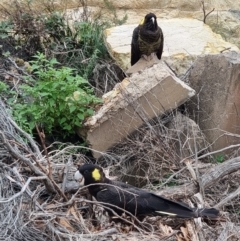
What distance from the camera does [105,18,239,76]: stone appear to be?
7.53m

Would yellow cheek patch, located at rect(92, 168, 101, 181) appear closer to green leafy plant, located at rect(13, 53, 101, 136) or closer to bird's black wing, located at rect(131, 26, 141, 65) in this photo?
green leafy plant, located at rect(13, 53, 101, 136)

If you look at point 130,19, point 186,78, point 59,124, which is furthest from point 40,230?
point 130,19

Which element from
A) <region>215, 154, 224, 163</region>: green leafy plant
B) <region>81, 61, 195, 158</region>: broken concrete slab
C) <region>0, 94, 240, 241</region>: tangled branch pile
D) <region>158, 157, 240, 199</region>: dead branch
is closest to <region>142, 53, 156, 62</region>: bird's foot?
<region>81, 61, 195, 158</region>: broken concrete slab

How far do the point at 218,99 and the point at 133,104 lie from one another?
0.81 meters

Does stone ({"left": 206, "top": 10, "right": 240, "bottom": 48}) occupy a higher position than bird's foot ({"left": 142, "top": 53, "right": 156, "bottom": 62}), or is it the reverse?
bird's foot ({"left": 142, "top": 53, "right": 156, "bottom": 62})

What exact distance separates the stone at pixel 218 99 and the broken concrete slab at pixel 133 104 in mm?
268

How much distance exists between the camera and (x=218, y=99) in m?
6.52

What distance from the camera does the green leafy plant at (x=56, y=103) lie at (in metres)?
6.19

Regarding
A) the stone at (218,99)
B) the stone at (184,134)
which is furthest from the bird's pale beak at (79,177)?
the stone at (218,99)

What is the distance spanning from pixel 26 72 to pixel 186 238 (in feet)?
10.5

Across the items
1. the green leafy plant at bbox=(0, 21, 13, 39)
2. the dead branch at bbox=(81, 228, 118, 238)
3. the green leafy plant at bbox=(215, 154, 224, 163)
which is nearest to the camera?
the dead branch at bbox=(81, 228, 118, 238)

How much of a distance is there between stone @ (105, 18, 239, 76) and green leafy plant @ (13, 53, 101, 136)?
136 centimetres

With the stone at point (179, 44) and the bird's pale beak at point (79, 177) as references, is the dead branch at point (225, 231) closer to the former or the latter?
the bird's pale beak at point (79, 177)

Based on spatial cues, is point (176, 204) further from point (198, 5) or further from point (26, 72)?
point (198, 5)
